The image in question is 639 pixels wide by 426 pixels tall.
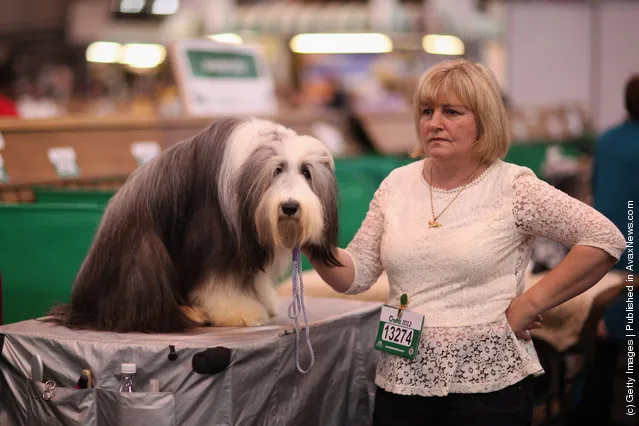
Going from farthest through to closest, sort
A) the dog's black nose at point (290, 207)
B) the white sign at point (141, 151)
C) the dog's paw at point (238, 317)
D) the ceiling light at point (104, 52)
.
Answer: the ceiling light at point (104, 52), the white sign at point (141, 151), the dog's paw at point (238, 317), the dog's black nose at point (290, 207)

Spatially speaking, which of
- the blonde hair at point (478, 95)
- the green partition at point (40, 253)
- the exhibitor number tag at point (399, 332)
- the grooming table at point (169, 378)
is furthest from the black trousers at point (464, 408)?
the green partition at point (40, 253)

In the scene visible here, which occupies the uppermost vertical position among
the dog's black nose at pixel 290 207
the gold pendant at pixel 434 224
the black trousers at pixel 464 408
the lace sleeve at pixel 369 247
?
the dog's black nose at pixel 290 207

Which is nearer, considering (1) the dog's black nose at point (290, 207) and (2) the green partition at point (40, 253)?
(1) the dog's black nose at point (290, 207)

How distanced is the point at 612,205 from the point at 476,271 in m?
2.77

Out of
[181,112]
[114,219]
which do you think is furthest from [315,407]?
[181,112]

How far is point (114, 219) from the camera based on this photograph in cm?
274

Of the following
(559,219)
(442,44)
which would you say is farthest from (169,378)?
(442,44)

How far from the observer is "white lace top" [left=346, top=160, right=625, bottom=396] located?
2.55 meters

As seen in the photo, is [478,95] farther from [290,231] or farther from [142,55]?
[142,55]

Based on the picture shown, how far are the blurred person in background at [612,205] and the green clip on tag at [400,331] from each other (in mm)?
2139

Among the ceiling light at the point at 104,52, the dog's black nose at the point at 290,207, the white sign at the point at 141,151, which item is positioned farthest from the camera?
the ceiling light at the point at 104,52

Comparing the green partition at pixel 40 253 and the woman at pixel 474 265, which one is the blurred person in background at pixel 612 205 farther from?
the green partition at pixel 40 253

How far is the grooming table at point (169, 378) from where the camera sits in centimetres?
245

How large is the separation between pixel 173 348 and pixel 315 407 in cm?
61
